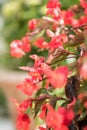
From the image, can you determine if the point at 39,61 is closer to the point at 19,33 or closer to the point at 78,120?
the point at 78,120

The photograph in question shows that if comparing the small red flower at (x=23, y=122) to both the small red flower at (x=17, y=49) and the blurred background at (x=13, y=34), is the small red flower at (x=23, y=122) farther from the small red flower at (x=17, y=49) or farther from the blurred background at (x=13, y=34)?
the blurred background at (x=13, y=34)

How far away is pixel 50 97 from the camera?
32.0 inches

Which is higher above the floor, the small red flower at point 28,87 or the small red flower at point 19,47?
the small red flower at point 19,47

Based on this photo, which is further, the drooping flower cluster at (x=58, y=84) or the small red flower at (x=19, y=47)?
the small red flower at (x=19, y=47)

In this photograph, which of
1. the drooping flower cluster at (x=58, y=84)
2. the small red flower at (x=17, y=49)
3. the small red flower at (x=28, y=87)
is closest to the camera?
the drooping flower cluster at (x=58, y=84)

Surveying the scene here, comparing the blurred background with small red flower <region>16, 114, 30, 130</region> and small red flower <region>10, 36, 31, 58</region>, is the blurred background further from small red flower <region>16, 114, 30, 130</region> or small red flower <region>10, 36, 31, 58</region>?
small red flower <region>16, 114, 30, 130</region>

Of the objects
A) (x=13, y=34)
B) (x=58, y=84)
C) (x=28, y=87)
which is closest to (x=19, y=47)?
(x=28, y=87)

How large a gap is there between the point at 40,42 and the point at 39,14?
1835 millimetres

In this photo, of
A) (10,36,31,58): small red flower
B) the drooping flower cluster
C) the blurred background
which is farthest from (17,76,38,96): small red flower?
the blurred background

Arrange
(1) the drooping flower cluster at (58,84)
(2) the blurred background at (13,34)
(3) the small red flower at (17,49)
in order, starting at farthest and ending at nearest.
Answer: (2) the blurred background at (13,34) < (3) the small red flower at (17,49) < (1) the drooping flower cluster at (58,84)

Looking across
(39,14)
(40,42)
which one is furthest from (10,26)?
(40,42)

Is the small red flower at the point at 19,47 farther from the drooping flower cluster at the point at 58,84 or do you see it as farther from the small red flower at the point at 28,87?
the small red flower at the point at 28,87

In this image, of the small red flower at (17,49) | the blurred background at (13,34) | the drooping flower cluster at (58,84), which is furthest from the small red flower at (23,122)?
the blurred background at (13,34)

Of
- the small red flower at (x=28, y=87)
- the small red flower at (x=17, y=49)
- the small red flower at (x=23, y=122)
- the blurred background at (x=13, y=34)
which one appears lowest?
the small red flower at (x=23, y=122)
